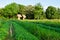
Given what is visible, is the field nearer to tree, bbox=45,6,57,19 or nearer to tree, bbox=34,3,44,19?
tree, bbox=45,6,57,19

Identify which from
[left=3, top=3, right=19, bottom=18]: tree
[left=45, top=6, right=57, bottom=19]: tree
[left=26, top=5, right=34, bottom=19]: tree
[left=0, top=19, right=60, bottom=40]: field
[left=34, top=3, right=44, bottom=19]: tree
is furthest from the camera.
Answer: [left=3, top=3, right=19, bottom=18]: tree

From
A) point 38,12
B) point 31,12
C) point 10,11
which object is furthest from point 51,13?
point 10,11

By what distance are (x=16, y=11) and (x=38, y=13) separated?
10.3 metres

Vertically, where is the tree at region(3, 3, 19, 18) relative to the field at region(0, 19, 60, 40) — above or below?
above

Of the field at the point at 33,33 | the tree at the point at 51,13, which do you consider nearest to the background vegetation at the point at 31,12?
the tree at the point at 51,13

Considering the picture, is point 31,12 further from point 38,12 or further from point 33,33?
point 33,33

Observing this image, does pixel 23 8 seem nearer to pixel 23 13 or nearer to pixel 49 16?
pixel 23 13

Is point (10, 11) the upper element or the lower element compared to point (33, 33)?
upper

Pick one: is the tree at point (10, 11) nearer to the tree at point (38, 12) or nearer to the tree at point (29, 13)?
the tree at point (29, 13)

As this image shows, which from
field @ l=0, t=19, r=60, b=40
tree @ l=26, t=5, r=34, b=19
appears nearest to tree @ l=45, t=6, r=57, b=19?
tree @ l=26, t=5, r=34, b=19

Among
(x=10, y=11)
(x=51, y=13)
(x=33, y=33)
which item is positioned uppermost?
(x=10, y=11)

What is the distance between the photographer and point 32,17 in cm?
6278

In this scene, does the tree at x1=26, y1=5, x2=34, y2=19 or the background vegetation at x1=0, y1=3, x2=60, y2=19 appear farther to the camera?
the tree at x1=26, y1=5, x2=34, y2=19

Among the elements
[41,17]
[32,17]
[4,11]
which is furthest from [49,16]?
[4,11]
